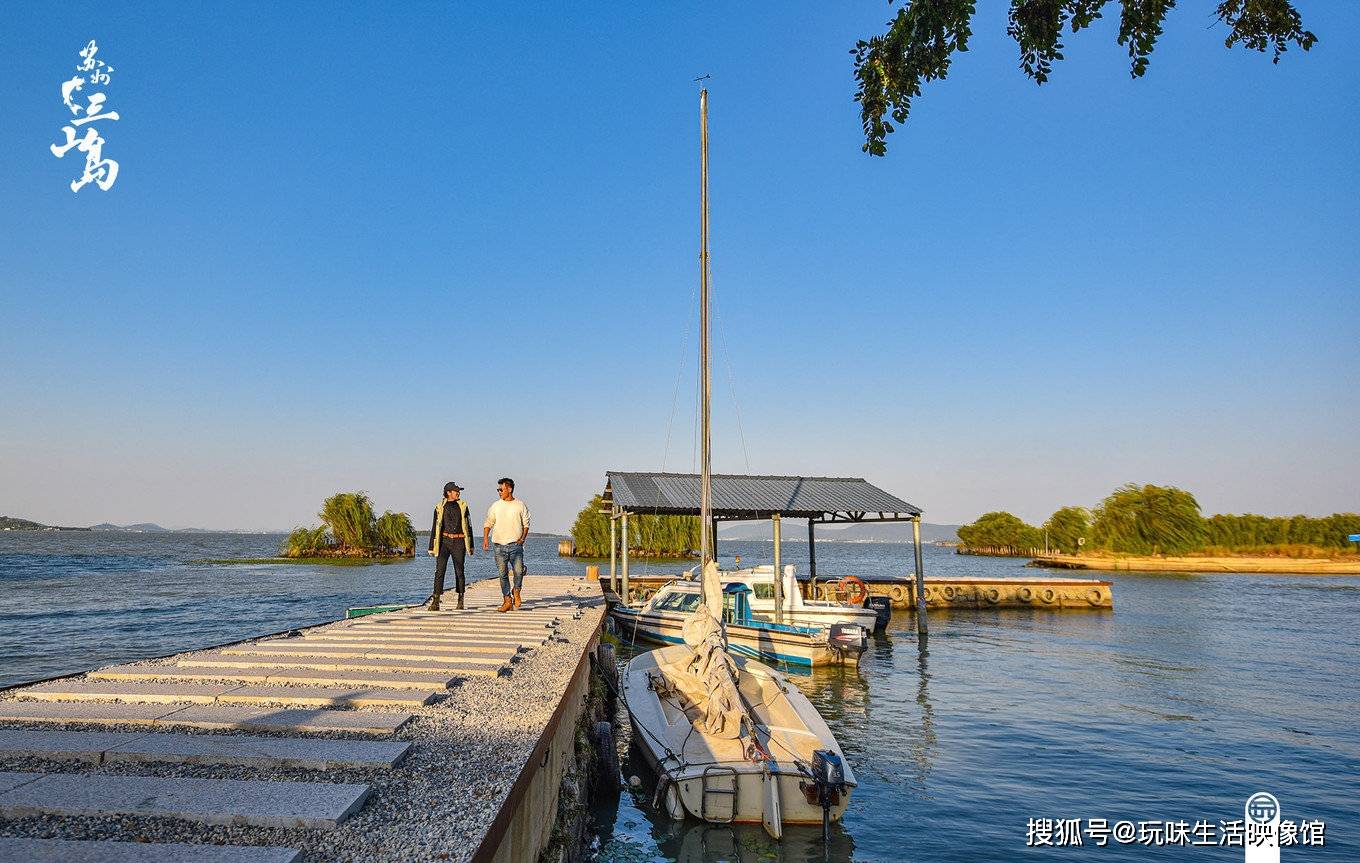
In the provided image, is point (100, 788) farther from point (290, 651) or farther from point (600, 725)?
point (600, 725)

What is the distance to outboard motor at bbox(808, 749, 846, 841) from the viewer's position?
793cm

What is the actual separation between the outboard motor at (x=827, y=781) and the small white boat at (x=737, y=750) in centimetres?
1

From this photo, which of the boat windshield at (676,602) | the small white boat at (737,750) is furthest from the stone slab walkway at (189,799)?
the boat windshield at (676,602)

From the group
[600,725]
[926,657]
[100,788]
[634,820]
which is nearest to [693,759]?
[634,820]

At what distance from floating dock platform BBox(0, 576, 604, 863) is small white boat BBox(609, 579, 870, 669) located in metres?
12.2

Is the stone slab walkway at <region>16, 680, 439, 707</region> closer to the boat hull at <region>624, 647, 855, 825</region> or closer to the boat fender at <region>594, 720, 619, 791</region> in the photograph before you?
the boat hull at <region>624, 647, 855, 825</region>

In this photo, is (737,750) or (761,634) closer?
(737,750)

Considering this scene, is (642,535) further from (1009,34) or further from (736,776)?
(1009,34)

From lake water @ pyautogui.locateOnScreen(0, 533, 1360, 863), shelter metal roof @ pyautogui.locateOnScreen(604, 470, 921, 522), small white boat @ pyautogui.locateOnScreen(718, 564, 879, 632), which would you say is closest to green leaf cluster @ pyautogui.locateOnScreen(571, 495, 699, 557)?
shelter metal roof @ pyautogui.locateOnScreen(604, 470, 921, 522)

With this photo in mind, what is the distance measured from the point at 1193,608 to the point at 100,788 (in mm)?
47056

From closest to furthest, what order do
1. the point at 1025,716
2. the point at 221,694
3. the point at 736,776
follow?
the point at 221,694
the point at 736,776
the point at 1025,716

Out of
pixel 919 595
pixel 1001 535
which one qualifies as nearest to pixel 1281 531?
pixel 1001 535

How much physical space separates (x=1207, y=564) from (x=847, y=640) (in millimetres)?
76507

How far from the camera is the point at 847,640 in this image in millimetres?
19922
